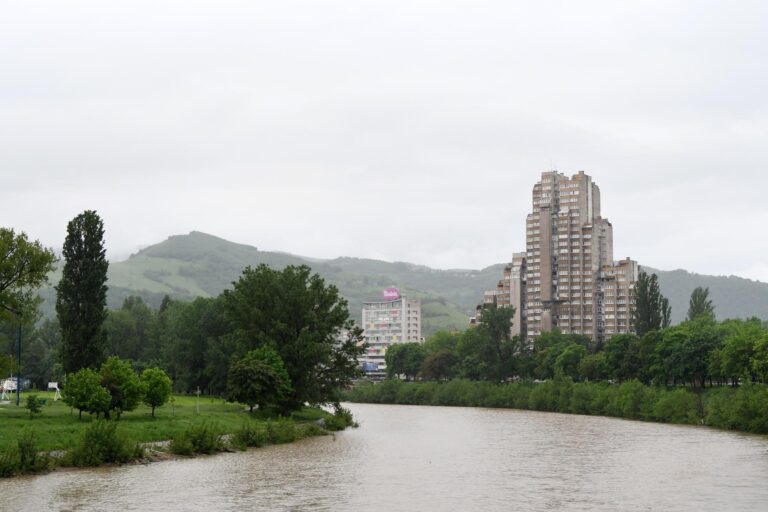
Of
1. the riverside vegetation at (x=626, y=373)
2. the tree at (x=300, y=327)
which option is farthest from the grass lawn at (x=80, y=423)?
the riverside vegetation at (x=626, y=373)

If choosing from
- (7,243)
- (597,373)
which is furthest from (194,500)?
(597,373)

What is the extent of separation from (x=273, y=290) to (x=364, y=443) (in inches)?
876

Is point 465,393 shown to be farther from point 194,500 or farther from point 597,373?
point 194,500

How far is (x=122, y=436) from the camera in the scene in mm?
51750

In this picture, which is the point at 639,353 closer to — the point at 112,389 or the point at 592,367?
the point at 592,367

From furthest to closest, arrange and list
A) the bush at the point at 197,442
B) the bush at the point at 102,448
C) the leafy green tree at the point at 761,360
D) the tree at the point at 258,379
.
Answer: the leafy green tree at the point at 761,360, the tree at the point at 258,379, the bush at the point at 197,442, the bush at the point at 102,448

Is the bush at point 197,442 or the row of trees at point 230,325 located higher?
the row of trees at point 230,325

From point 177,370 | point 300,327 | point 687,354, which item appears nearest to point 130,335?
point 177,370

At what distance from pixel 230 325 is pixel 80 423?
3886 centimetres

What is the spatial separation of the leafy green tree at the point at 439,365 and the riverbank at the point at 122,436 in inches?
4115

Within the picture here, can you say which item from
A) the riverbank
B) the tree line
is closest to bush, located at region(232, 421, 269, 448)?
the riverbank

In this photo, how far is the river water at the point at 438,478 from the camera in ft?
129

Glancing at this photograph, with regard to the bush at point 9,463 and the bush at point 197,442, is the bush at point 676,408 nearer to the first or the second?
the bush at point 197,442

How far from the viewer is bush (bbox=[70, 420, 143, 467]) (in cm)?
4869
